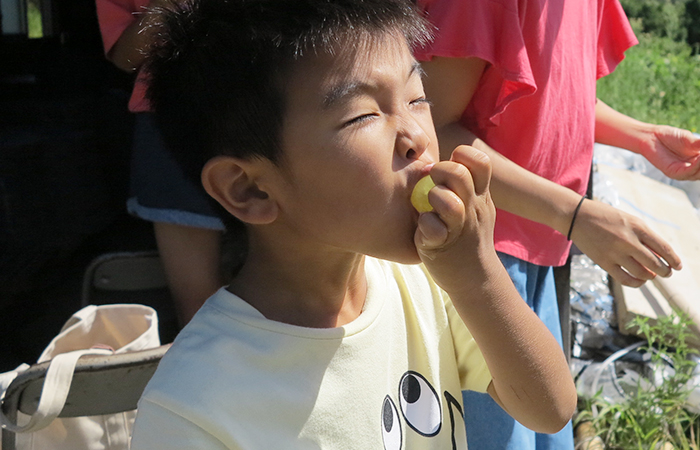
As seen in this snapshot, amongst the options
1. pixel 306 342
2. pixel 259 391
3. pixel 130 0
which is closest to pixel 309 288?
pixel 306 342

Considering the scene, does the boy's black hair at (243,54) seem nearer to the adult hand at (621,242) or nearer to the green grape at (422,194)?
the green grape at (422,194)

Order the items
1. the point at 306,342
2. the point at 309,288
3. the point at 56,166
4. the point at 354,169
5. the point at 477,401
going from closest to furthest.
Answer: the point at 354,169 < the point at 306,342 < the point at 309,288 < the point at 477,401 < the point at 56,166

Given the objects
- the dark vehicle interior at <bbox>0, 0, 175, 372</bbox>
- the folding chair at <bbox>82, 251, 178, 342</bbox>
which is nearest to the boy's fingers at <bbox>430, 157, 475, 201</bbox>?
the folding chair at <bbox>82, 251, 178, 342</bbox>

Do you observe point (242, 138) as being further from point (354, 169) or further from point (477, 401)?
point (477, 401)

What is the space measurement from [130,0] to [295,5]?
0.98 m

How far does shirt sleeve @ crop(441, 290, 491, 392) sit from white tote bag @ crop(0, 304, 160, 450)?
0.84 m

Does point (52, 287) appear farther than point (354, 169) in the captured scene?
Yes

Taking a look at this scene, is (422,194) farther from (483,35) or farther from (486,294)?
(483,35)

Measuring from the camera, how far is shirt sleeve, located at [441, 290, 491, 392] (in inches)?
54.0

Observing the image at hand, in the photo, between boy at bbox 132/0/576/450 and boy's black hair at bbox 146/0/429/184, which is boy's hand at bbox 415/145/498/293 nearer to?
boy at bbox 132/0/576/450

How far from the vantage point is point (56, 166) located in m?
2.70

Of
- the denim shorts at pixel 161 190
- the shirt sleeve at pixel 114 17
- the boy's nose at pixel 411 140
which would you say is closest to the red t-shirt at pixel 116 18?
the shirt sleeve at pixel 114 17

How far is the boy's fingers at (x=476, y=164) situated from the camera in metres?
1.07

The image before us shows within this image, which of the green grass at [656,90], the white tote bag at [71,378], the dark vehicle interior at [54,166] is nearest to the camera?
the white tote bag at [71,378]
